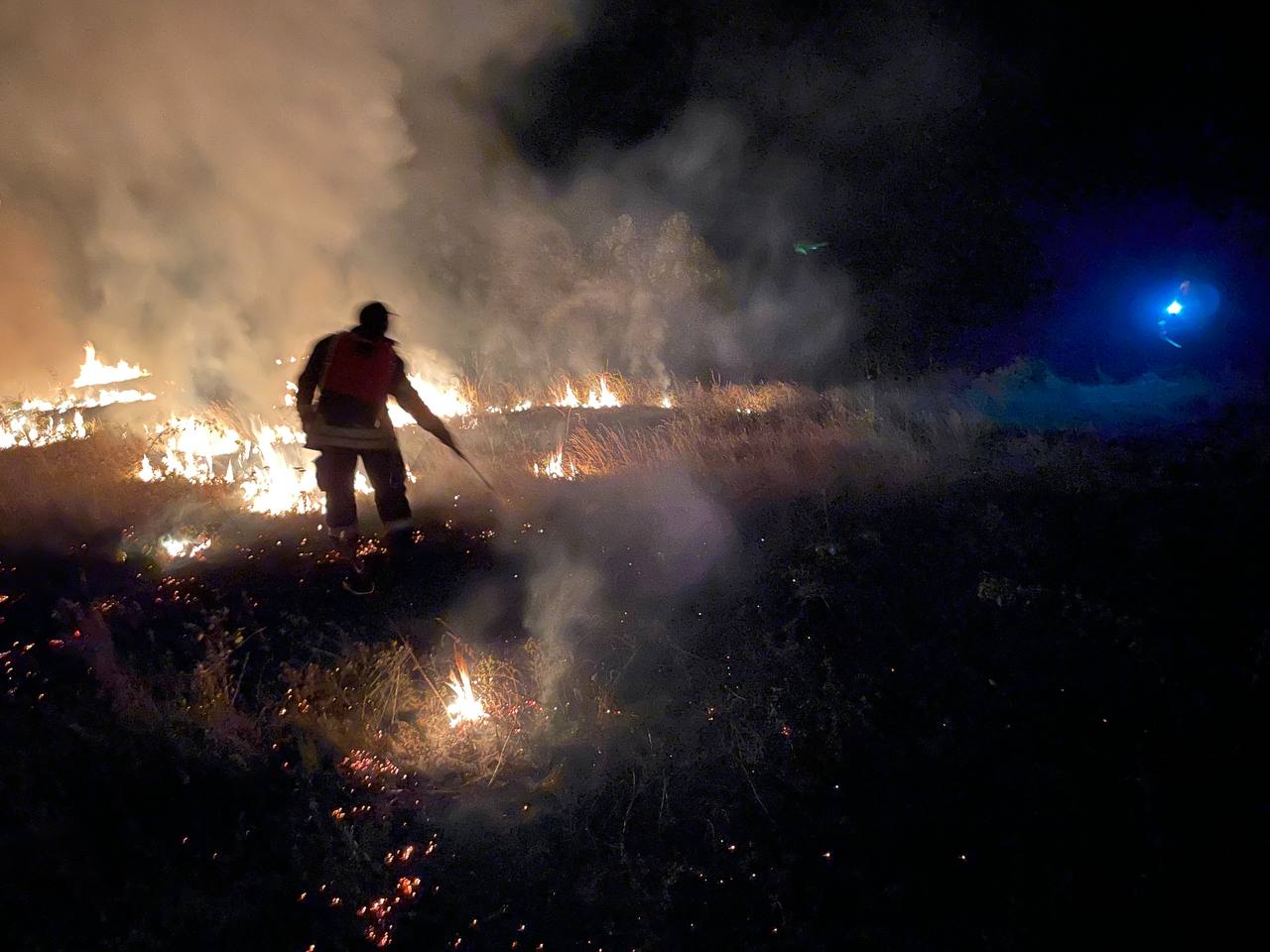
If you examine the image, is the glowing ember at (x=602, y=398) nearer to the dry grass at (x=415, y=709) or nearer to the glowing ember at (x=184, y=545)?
the glowing ember at (x=184, y=545)

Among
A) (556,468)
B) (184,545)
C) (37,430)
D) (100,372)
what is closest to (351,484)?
(184,545)

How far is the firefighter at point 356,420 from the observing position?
13.6 feet

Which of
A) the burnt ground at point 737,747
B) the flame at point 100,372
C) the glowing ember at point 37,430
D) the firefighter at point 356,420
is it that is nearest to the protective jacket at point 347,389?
the firefighter at point 356,420

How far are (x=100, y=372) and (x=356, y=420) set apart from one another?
13931mm

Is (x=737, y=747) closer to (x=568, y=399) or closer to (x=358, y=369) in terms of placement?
(x=358, y=369)

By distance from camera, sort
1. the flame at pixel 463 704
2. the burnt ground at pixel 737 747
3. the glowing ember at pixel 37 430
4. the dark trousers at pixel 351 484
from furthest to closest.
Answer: the glowing ember at pixel 37 430
the dark trousers at pixel 351 484
the flame at pixel 463 704
the burnt ground at pixel 737 747

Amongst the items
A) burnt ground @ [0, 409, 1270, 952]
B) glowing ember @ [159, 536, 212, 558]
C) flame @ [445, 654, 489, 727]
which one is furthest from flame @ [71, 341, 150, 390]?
flame @ [445, 654, 489, 727]

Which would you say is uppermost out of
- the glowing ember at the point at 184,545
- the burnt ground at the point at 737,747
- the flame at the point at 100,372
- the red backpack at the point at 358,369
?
the flame at the point at 100,372

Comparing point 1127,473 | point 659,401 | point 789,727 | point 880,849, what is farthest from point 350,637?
point 659,401

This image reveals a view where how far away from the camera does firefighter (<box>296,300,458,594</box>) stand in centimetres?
415

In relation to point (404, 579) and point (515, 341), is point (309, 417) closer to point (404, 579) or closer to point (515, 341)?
point (404, 579)

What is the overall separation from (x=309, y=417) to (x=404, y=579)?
120 centimetres

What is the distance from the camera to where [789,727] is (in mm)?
3002

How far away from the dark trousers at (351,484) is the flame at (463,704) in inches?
59.6
